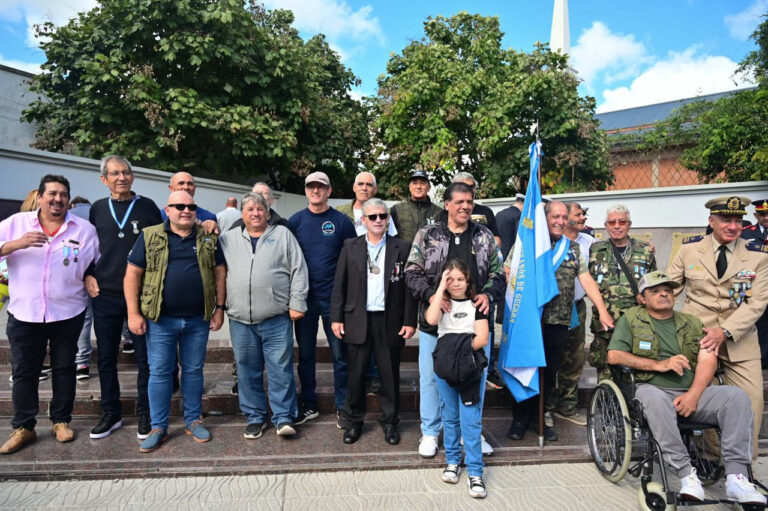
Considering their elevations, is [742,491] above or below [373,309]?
A: below

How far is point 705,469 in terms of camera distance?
3240 millimetres

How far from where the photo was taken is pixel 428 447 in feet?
11.8

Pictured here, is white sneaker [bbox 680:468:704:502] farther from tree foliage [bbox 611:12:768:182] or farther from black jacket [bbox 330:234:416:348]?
tree foliage [bbox 611:12:768:182]

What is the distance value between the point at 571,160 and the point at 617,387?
11121 millimetres

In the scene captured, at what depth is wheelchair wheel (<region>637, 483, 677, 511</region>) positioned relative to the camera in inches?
110

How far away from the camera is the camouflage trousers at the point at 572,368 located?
13.8 feet

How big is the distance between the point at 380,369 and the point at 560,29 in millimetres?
25937

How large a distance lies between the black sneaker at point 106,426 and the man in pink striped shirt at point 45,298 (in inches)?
6.9

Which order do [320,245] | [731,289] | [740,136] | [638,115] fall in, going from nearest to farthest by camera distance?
[731,289] → [320,245] → [740,136] → [638,115]

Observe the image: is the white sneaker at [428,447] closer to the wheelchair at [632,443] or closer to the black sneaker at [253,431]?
the wheelchair at [632,443]

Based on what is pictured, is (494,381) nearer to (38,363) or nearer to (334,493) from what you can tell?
(334,493)

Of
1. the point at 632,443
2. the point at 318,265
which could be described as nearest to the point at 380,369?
the point at 318,265

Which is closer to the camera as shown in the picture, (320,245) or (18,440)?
(18,440)

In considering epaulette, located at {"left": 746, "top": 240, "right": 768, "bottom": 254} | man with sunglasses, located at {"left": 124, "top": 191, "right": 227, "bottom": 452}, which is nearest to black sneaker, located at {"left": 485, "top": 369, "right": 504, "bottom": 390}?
epaulette, located at {"left": 746, "top": 240, "right": 768, "bottom": 254}
